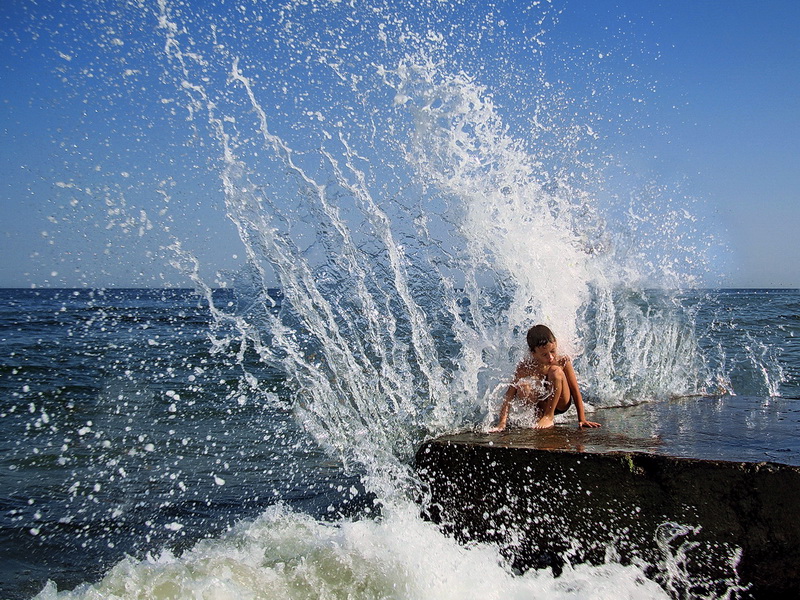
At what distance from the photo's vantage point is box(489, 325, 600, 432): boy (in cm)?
494

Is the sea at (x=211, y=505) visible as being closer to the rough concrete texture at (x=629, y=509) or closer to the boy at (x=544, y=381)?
the rough concrete texture at (x=629, y=509)

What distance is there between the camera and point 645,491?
11.0ft

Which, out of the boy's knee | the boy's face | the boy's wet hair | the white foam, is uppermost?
the boy's wet hair

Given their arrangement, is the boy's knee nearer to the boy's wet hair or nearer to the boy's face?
the boy's face

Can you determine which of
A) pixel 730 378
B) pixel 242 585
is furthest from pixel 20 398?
pixel 730 378

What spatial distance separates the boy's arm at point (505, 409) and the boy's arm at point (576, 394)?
46cm

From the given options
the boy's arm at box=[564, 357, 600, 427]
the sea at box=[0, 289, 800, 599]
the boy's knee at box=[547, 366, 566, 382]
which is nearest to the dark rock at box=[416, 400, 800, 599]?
the sea at box=[0, 289, 800, 599]

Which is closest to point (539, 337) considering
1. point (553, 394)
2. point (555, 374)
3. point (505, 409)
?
point (555, 374)

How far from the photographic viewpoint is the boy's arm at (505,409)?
15.1 ft

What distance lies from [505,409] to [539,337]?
688mm

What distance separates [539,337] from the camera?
504 cm

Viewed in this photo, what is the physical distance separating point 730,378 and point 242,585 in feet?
31.9

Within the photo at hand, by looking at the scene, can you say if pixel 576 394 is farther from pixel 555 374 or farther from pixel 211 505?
pixel 211 505

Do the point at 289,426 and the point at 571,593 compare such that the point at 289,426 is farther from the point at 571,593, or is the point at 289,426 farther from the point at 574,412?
the point at 571,593
